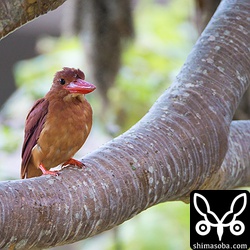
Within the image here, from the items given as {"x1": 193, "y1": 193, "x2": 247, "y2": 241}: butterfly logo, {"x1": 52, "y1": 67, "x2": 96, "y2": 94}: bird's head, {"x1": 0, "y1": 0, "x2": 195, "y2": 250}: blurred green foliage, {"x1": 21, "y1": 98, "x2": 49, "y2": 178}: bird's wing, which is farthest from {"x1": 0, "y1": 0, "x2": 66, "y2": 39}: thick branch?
{"x1": 0, "y1": 0, "x2": 195, "y2": 250}: blurred green foliage

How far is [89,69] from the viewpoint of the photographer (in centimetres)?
519

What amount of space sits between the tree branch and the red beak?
19 cm

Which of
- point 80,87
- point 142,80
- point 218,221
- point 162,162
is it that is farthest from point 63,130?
point 142,80

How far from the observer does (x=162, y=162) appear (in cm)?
229

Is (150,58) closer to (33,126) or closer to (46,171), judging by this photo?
(33,126)

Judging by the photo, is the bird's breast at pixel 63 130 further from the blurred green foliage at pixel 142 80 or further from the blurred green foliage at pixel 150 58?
the blurred green foliage at pixel 150 58

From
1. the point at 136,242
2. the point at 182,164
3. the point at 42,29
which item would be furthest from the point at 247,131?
the point at 42,29

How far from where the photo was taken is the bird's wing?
2420 mm

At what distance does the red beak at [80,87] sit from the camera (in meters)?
2.33

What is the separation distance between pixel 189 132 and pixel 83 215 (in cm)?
51

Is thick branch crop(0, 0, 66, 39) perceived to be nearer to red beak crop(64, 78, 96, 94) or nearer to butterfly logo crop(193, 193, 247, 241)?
red beak crop(64, 78, 96, 94)

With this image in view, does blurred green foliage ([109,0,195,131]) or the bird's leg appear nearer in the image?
the bird's leg

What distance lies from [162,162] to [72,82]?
0.40 meters

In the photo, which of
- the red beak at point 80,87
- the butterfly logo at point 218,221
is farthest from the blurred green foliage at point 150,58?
the red beak at point 80,87
